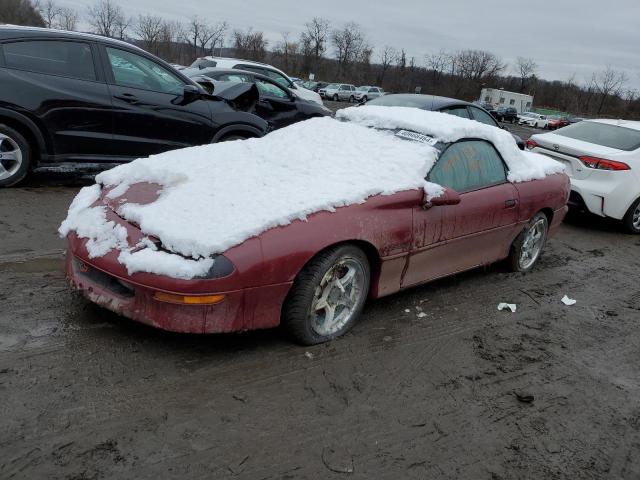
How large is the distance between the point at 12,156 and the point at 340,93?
140ft

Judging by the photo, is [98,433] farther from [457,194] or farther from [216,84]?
[216,84]

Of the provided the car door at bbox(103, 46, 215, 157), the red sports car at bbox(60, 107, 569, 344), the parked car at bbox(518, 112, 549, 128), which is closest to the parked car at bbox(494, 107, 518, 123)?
the parked car at bbox(518, 112, 549, 128)

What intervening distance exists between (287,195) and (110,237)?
1064mm

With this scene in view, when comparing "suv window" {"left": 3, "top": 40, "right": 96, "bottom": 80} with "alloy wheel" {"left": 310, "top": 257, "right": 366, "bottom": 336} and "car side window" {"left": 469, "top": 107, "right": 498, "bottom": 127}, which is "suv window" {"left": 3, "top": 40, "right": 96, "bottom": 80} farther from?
"car side window" {"left": 469, "top": 107, "right": 498, "bottom": 127}

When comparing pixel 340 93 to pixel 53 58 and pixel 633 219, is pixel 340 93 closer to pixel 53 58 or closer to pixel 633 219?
pixel 633 219

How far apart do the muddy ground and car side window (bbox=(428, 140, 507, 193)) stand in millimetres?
990

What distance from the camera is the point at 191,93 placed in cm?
661

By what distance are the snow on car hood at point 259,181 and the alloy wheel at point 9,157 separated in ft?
7.78

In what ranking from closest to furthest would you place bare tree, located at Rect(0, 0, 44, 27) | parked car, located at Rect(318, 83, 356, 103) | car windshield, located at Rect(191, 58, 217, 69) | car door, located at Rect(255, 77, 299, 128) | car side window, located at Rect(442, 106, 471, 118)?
car side window, located at Rect(442, 106, 471, 118) → car door, located at Rect(255, 77, 299, 128) → car windshield, located at Rect(191, 58, 217, 69) → parked car, located at Rect(318, 83, 356, 103) → bare tree, located at Rect(0, 0, 44, 27)

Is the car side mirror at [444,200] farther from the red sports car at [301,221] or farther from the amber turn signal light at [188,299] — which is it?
the amber turn signal light at [188,299]

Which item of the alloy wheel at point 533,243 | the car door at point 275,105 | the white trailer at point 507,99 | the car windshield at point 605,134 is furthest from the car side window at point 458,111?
the white trailer at point 507,99

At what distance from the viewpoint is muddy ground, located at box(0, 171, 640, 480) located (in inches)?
97.3

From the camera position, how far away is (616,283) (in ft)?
18.1

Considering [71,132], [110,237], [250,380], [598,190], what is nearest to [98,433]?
[250,380]
